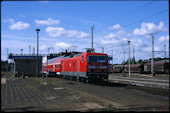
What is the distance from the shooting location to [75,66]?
1081 inches

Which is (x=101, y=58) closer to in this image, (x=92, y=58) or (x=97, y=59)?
(x=97, y=59)

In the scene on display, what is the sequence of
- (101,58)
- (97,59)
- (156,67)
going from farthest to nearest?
(156,67)
(101,58)
(97,59)

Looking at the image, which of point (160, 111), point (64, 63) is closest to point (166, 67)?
point (64, 63)

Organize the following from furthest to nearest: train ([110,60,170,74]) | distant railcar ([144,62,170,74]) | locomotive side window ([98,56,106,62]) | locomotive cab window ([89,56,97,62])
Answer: train ([110,60,170,74]) < distant railcar ([144,62,170,74]) < locomotive side window ([98,56,106,62]) < locomotive cab window ([89,56,97,62])

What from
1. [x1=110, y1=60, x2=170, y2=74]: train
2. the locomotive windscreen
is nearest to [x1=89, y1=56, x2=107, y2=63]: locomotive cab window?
the locomotive windscreen

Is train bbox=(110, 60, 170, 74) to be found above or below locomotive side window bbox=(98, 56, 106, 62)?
below

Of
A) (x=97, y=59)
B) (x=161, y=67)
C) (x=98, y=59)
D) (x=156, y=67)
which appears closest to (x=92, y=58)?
(x=97, y=59)

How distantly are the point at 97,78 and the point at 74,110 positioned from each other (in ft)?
49.5

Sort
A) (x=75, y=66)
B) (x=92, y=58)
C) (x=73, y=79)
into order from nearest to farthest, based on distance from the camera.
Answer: (x=92, y=58), (x=75, y=66), (x=73, y=79)

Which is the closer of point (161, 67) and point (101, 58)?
point (101, 58)

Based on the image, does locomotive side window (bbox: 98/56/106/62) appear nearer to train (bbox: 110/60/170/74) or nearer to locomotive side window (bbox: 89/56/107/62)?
locomotive side window (bbox: 89/56/107/62)

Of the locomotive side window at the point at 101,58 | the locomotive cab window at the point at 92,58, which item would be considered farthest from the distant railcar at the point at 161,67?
the locomotive cab window at the point at 92,58

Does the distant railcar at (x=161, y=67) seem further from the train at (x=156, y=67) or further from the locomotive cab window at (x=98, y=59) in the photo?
the locomotive cab window at (x=98, y=59)

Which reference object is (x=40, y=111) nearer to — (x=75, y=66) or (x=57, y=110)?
(x=57, y=110)
